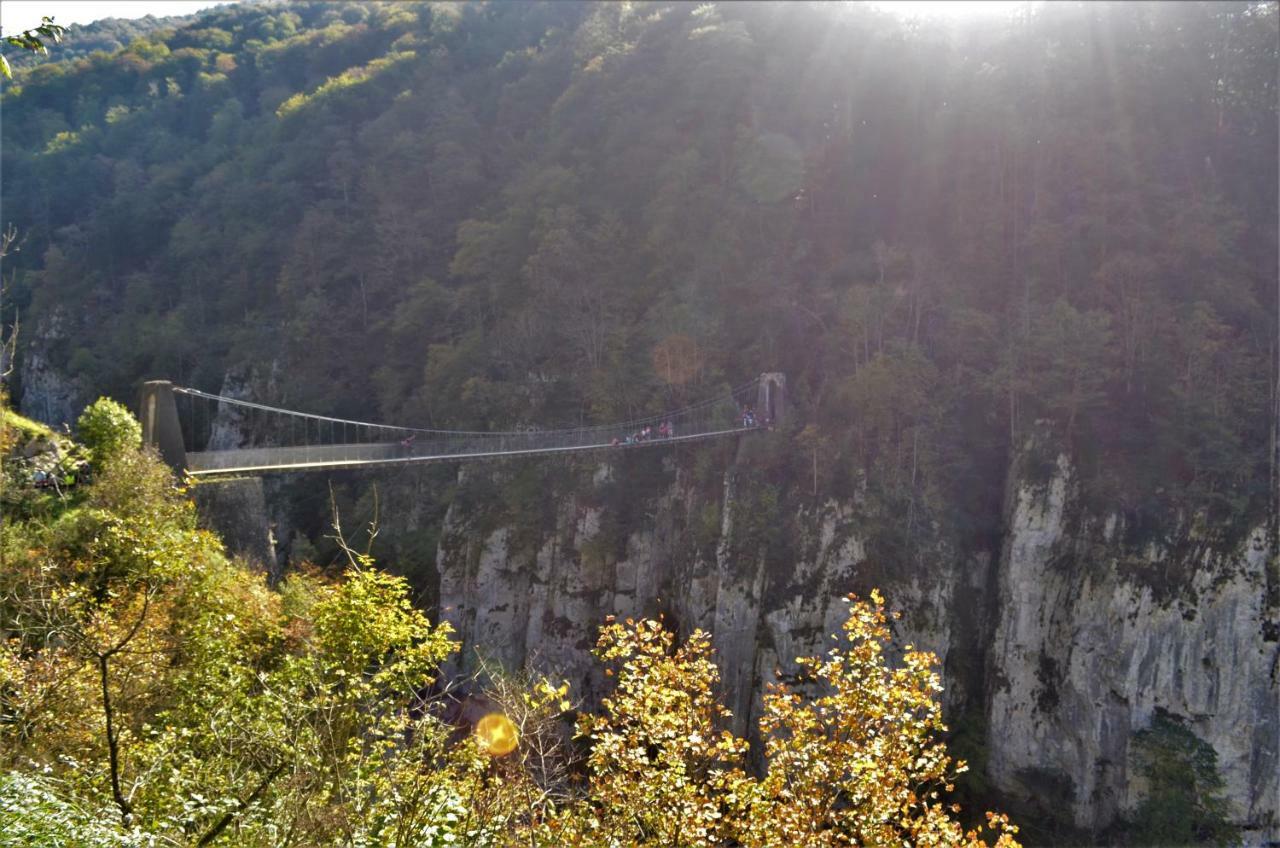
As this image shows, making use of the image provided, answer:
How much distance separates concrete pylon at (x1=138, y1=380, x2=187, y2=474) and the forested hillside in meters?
8.93

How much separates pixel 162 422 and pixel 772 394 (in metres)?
12.6

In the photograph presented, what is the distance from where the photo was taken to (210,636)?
342 inches

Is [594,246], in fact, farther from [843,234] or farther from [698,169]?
[843,234]

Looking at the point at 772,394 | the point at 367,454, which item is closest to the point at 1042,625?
the point at 772,394

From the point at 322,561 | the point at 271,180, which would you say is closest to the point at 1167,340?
the point at 322,561

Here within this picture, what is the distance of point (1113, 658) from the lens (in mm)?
15227

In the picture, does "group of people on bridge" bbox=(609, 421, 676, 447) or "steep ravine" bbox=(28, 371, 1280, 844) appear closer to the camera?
"steep ravine" bbox=(28, 371, 1280, 844)

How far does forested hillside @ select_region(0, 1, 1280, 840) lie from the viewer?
1577 cm

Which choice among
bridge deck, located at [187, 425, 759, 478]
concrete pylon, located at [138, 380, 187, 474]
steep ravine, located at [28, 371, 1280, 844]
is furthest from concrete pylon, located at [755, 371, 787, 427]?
concrete pylon, located at [138, 380, 187, 474]

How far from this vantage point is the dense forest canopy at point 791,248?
1739 cm

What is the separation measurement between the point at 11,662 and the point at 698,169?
20563 mm

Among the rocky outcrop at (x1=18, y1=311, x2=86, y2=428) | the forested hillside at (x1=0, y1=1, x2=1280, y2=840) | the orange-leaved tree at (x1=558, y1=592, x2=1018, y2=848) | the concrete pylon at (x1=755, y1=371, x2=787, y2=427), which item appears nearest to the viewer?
the orange-leaved tree at (x1=558, y1=592, x2=1018, y2=848)

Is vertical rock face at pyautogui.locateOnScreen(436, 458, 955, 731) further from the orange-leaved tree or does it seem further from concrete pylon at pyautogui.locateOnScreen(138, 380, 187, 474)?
the orange-leaved tree

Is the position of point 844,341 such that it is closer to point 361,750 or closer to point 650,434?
point 650,434
